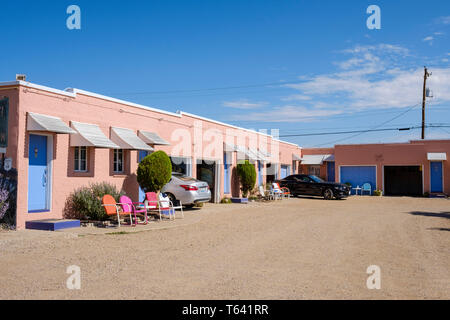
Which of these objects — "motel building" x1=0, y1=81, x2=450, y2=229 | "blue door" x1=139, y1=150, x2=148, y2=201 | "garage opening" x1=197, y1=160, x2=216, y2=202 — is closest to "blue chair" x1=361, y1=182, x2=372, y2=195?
"motel building" x1=0, y1=81, x2=450, y2=229

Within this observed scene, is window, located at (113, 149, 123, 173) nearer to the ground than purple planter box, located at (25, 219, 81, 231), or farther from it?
farther from it

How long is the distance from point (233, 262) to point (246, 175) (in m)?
14.8

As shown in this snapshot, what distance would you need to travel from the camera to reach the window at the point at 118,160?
45.9 feet

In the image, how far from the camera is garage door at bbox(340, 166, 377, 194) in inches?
1183

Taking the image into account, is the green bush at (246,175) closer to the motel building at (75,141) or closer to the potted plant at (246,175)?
the potted plant at (246,175)

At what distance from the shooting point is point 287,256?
7.43m

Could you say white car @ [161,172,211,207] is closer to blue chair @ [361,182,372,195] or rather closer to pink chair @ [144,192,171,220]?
pink chair @ [144,192,171,220]

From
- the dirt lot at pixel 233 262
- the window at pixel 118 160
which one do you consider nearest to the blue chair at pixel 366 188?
the dirt lot at pixel 233 262

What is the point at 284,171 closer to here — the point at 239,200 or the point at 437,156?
the point at 437,156

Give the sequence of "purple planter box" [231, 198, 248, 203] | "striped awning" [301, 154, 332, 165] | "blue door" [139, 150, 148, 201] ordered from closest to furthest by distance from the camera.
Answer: "blue door" [139, 150, 148, 201] < "purple planter box" [231, 198, 248, 203] < "striped awning" [301, 154, 332, 165]

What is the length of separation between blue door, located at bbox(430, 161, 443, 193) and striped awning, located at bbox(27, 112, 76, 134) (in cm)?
2443
